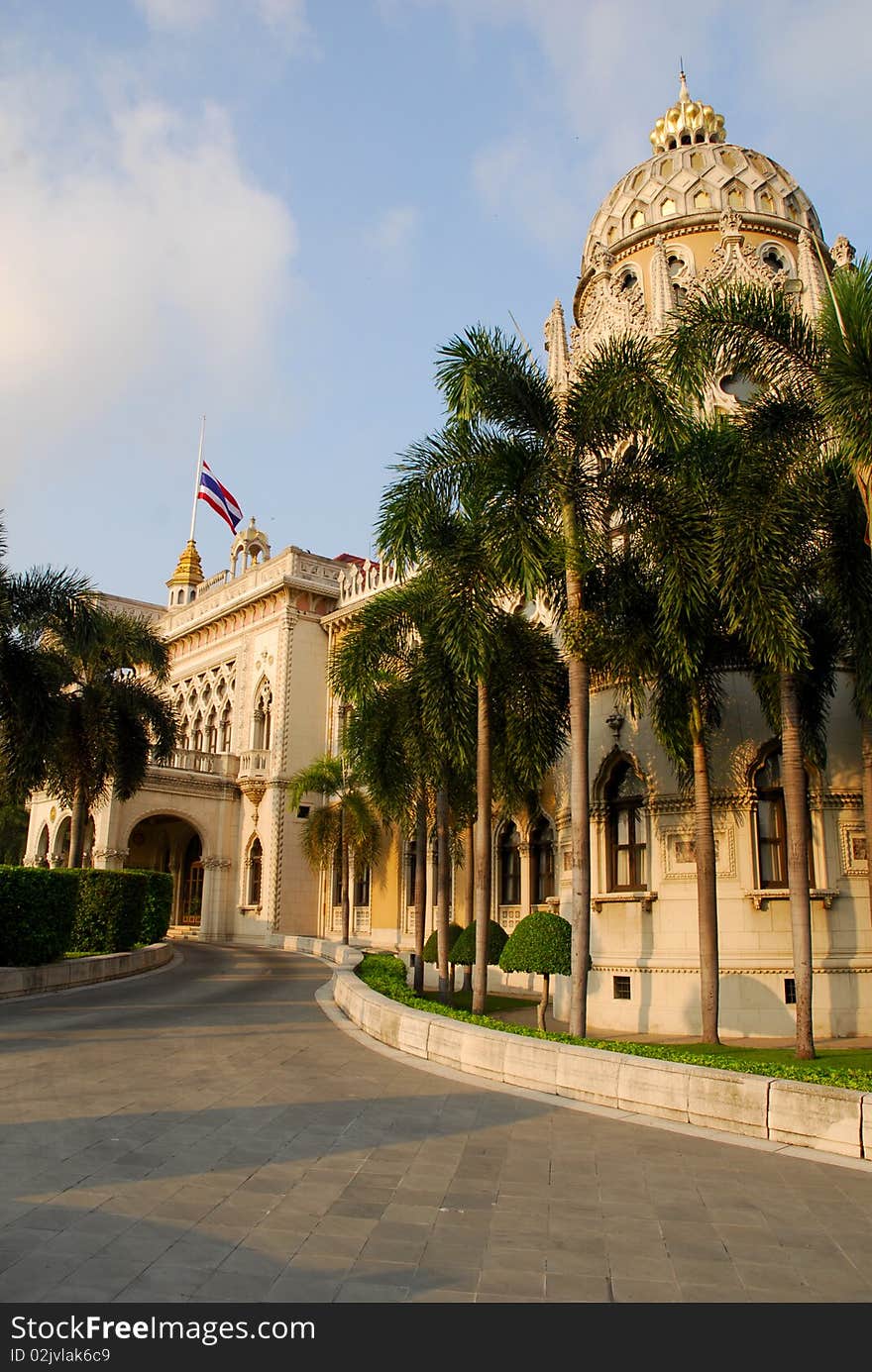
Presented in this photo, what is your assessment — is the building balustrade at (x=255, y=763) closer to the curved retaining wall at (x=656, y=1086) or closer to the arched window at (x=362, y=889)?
the arched window at (x=362, y=889)

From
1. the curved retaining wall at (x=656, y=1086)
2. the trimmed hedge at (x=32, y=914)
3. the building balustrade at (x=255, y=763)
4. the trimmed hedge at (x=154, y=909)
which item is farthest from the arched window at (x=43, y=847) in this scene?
the curved retaining wall at (x=656, y=1086)

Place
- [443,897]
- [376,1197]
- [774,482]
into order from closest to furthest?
1. [376,1197]
2. [774,482]
3. [443,897]

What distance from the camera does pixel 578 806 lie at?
43.3 feet

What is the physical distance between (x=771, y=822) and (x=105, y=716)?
629 inches

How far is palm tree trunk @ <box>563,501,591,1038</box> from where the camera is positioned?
12.9m

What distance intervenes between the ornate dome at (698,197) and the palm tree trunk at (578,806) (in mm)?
21686

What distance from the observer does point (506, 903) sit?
28766mm

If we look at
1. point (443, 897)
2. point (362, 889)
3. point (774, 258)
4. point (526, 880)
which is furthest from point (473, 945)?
point (774, 258)

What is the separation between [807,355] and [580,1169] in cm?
994

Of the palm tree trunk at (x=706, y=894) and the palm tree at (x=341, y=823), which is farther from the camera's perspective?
the palm tree at (x=341, y=823)

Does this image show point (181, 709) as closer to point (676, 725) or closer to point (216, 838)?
point (216, 838)

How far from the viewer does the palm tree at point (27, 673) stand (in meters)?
18.9

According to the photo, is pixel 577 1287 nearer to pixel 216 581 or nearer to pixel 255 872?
pixel 255 872
